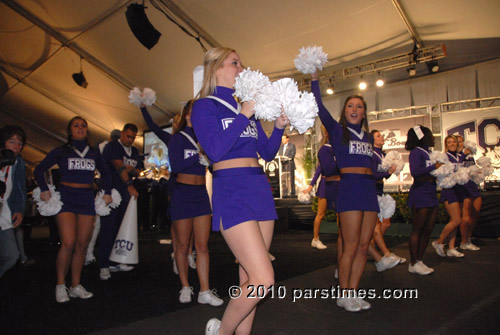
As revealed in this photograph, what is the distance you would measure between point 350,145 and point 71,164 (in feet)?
8.55

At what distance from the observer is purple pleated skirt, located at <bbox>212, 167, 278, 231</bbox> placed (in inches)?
70.2

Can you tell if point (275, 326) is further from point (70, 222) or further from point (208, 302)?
point (70, 222)

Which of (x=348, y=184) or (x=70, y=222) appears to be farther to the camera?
(x=70, y=222)

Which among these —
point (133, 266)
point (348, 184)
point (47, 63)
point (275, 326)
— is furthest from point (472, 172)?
point (47, 63)

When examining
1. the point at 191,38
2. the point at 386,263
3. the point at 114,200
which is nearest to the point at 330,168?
the point at 386,263

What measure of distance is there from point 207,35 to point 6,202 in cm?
684

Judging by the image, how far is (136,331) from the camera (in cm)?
246

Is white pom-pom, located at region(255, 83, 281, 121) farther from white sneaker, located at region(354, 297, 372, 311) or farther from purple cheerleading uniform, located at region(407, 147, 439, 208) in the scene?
purple cheerleading uniform, located at region(407, 147, 439, 208)

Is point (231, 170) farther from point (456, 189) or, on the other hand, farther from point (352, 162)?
point (456, 189)

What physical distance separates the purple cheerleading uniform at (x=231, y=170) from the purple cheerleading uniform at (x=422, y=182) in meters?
2.85

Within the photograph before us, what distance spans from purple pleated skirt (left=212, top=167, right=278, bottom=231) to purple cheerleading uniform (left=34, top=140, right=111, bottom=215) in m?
2.08

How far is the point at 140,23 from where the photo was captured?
7160mm

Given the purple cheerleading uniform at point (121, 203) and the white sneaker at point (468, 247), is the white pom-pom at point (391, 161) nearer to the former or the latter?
the white sneaker at point (468, 247)

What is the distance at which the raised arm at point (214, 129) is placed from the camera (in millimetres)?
1694
